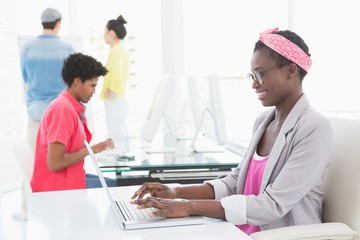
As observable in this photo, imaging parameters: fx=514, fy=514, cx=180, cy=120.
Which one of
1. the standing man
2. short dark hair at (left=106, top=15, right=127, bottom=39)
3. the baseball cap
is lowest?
the standing man

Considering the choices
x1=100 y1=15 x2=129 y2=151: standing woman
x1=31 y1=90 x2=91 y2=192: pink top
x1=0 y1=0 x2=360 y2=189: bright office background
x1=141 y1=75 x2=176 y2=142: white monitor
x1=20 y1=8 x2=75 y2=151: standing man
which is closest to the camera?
x1=31 y1=90 x2=91 y2=192: pink top

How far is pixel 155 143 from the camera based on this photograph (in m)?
3.66

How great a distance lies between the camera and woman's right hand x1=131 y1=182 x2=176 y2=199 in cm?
183

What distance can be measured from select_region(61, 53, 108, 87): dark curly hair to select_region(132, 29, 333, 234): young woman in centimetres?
129

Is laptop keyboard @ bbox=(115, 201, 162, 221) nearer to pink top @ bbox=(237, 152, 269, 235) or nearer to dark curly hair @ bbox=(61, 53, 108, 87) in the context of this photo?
pink top @ bbox=(237, 152, 269, 235)

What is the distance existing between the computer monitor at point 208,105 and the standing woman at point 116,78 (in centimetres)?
159

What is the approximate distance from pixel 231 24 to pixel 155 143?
231 centimetres

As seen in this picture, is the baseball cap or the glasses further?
the baseball cap

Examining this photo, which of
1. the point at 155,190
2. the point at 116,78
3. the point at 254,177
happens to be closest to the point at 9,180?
the point at 116,78

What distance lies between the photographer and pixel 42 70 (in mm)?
3840

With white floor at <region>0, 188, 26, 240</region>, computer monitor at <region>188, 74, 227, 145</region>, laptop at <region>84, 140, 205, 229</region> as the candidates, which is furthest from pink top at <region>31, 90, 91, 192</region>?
laptop at <region>84, 140, 205, 229</region>

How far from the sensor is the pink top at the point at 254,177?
189 cm

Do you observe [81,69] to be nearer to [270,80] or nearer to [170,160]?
[170,160]

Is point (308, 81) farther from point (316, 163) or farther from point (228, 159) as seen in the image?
point (316, 163)
